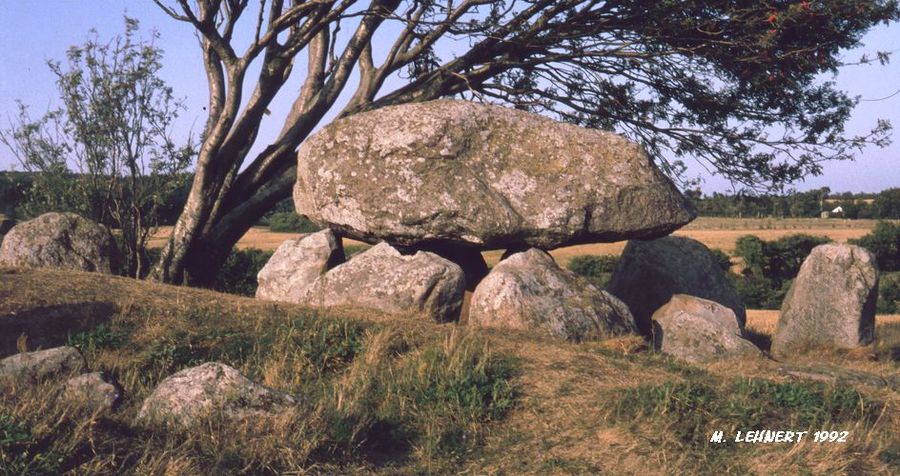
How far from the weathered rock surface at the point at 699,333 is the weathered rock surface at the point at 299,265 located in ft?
15.1

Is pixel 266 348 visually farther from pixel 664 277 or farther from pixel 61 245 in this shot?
pixel 664 277

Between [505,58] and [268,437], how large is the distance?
35.6ft

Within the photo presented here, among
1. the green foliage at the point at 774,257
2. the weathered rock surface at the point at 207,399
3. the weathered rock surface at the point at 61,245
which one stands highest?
the weathered rock surface at the point at 61,245

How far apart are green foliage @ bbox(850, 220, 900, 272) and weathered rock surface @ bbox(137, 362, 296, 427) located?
3728 cm

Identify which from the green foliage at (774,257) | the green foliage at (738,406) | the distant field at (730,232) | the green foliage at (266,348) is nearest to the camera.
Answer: the green foliage at (738,406)

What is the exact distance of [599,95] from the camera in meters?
17.6

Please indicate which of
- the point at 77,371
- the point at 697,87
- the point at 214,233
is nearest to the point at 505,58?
the point at 697,87

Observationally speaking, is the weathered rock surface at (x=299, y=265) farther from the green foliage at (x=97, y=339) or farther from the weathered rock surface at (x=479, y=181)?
the green foliage at (x=97, y=339)

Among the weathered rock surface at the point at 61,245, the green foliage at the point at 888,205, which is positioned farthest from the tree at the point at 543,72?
the green foliage at the point at 888,205

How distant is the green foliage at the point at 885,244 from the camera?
133 ft

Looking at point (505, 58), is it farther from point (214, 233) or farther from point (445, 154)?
point (214, 233)

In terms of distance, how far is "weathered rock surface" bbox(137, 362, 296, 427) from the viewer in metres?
7.25

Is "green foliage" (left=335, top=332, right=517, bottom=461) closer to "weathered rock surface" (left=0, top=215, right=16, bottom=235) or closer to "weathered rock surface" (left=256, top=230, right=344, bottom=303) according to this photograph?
"weathered rock surface" (left=256, top=230, right=344, bottom=303)

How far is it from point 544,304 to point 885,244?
109 feet
